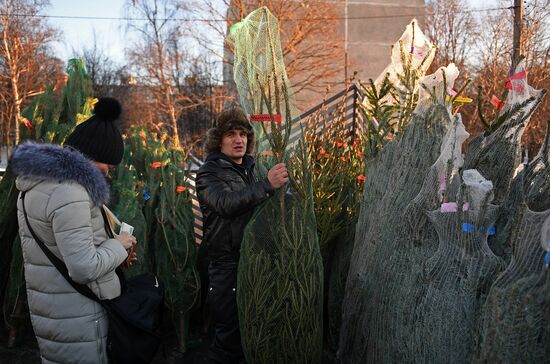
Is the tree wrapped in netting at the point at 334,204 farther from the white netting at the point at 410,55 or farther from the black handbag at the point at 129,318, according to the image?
the black handbag at the point at 129,318

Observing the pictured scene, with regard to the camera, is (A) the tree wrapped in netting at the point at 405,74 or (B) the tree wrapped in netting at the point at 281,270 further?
(A) the tree wrapped in netting at the point at 405,74

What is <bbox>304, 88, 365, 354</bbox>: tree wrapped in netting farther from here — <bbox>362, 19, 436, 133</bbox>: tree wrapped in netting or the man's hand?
the man's hand

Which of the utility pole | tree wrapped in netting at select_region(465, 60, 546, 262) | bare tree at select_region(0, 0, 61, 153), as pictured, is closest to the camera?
tree wrapped in netting at select_region(465, 60, 546, 262)

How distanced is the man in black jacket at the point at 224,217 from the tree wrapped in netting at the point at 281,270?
179mm

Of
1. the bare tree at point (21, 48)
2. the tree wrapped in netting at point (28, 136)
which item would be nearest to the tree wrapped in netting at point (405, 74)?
the tree wrapped in netting at point (28, 136)

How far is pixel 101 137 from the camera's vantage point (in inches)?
91.4

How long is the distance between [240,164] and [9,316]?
225 cm

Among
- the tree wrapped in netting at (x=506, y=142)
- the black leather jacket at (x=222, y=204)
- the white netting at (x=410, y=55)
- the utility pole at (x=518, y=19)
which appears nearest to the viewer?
the tree wrapped in netting at (x=506, y=142)

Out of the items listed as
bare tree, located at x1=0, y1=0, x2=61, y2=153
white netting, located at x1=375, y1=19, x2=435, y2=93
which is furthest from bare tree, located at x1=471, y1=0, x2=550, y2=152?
bare tree, located at x1=0, y1=0, x2=61, y2=153

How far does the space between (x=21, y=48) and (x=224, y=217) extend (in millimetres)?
18585

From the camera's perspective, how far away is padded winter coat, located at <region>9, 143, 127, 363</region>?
1.98m

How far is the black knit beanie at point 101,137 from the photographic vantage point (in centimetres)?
230

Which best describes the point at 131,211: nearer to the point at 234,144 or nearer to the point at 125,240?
the point at 234,144

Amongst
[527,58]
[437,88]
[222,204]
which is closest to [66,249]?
[222,204]
